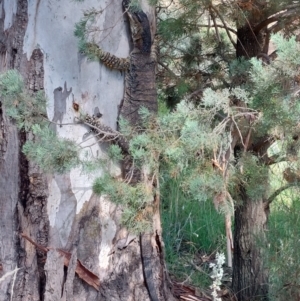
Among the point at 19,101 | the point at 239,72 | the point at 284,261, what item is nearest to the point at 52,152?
the point at 19,101

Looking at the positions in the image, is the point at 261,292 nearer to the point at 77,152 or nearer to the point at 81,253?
the point at 81,253

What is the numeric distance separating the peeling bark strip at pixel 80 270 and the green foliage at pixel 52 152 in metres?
0.69

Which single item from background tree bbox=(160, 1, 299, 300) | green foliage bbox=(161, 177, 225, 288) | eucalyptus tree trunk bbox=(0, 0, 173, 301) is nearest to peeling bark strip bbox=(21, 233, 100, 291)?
eucalyptus tree trunk bbox=(0, 0, 173, 301)

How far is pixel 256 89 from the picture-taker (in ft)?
9.30

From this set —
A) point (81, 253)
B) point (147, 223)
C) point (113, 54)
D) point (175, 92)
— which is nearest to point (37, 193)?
point (81, 253)

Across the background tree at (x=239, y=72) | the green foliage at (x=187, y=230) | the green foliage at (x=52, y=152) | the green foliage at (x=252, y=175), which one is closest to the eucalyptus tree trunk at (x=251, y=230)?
the background tree at (x=239, y=72)

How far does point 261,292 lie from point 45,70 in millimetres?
2038

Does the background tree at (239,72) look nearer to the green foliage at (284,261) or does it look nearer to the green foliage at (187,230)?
the green foliage at (284,261)

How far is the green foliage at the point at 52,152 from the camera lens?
2.75 meters

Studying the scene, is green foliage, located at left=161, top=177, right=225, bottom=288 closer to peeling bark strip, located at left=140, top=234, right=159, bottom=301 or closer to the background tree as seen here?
the background tree

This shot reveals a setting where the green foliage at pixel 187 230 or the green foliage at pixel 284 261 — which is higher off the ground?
the green foliage at pixel 187 230

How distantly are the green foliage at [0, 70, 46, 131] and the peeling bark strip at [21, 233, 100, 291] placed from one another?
754mm

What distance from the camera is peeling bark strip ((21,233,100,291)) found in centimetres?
339

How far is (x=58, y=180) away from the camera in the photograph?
11.1 feet
